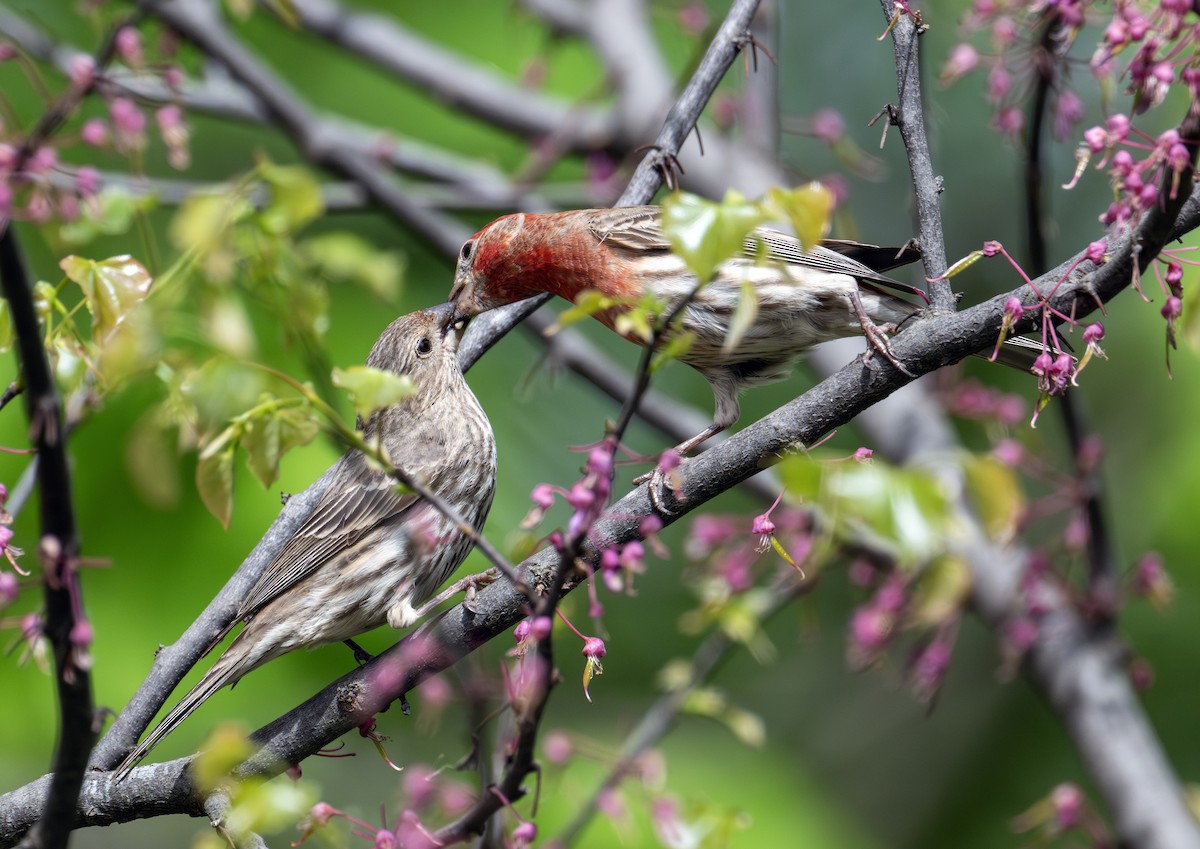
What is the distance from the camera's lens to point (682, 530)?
25.7 ft

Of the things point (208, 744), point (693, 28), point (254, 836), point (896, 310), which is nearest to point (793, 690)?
point (693, 28)

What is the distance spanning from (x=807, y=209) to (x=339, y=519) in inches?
91.7

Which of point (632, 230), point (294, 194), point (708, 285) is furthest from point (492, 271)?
point (294, 194)

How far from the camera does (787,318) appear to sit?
11.6ft

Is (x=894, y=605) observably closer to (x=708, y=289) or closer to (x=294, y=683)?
(x=708, y=289)

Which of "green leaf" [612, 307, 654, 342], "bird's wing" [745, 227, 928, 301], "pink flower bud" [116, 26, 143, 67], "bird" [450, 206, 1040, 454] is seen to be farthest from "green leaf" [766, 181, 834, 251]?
"pink flower bud" [116, 26, 143, 67]

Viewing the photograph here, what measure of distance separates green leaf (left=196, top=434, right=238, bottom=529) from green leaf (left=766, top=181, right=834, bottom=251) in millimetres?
998

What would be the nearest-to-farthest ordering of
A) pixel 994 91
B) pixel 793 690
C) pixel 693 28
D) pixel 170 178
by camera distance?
pixel 994 91 → pixel 693 28 → pixel 170 178 → pixel 793 690

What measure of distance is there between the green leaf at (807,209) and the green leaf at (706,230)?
5 centimetres

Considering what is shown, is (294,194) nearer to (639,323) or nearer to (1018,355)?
(639,323)

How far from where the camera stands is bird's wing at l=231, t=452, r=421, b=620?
11.4 feet

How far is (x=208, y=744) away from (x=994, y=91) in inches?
130

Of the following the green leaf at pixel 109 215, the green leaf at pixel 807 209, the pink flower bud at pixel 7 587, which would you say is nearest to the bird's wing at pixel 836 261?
the green leaf at pixel 109 215

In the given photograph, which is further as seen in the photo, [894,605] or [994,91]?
[894,605]
